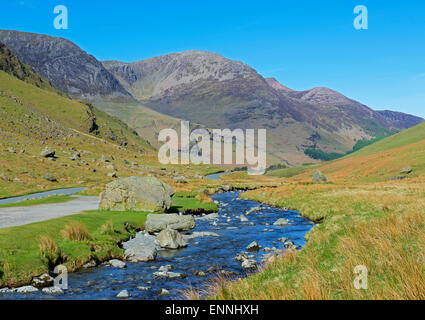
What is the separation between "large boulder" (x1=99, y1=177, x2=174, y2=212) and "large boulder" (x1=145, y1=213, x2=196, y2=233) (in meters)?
5.95

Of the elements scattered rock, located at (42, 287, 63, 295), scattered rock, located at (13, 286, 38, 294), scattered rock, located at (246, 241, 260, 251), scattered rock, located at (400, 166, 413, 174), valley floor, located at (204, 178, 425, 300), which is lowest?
scattered rock, located at (246, 241, 260, 251)

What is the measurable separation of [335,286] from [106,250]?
16726mm

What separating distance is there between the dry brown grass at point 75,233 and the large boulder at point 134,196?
13.7 m

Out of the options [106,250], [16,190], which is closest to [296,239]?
[106,250]

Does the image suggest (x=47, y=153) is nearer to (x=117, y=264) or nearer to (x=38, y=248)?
(x=38, y=248)

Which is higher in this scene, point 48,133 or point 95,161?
point 48,133

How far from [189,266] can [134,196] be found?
64.4 ft

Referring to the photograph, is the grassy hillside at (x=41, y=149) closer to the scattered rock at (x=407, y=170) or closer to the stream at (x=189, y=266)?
the stream at (x=189, y=266)

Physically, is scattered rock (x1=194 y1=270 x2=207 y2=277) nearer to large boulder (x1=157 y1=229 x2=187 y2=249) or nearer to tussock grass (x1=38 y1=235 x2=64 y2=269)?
large boulder (x1=157 y1=229 x2=187 y2=249)

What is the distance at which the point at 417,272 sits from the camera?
8414mm

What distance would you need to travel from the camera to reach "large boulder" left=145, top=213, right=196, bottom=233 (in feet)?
98.7

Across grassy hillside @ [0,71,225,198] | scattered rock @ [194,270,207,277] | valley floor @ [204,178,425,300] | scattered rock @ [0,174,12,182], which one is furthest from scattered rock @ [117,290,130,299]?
scattered rock @ [0,174,12,182]

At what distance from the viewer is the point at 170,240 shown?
24875 mm
